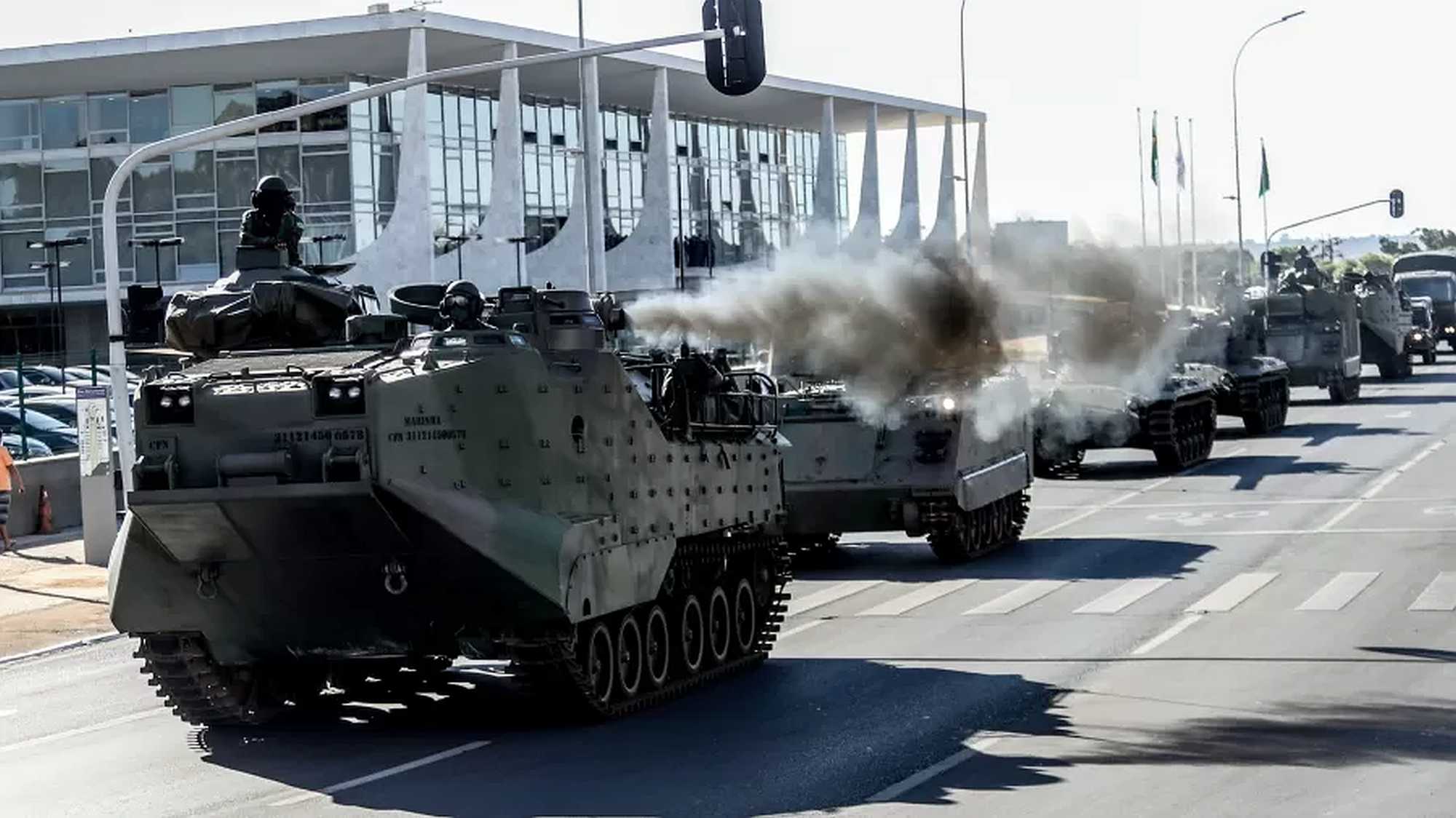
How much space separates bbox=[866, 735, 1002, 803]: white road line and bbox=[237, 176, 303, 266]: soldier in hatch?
6.44 metres

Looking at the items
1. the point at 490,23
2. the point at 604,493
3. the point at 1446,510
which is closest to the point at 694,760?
the point at 604,493

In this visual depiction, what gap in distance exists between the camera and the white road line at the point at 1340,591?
20.0 meters

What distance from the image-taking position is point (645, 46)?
958 inches

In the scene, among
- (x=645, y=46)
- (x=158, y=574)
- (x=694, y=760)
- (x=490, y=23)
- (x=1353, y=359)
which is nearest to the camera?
(x=694, y=760)

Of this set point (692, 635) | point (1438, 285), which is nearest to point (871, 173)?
point (1438, 285)

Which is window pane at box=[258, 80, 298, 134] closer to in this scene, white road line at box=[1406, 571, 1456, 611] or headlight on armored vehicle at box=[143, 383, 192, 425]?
white road line at box=[1406, 571, 1456, 611]

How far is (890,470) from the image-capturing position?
2498 centimetres

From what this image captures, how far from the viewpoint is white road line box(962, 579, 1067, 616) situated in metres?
20.8

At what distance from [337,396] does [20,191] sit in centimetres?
6402

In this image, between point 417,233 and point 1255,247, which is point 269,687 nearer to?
point 417,233

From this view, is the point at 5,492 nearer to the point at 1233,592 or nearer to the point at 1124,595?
the point at 1124,595

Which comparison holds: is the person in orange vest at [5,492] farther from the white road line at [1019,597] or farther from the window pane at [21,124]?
the window pane at [21,124]

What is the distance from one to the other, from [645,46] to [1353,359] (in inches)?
1311

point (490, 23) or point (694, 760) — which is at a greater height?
point (490, 23)
